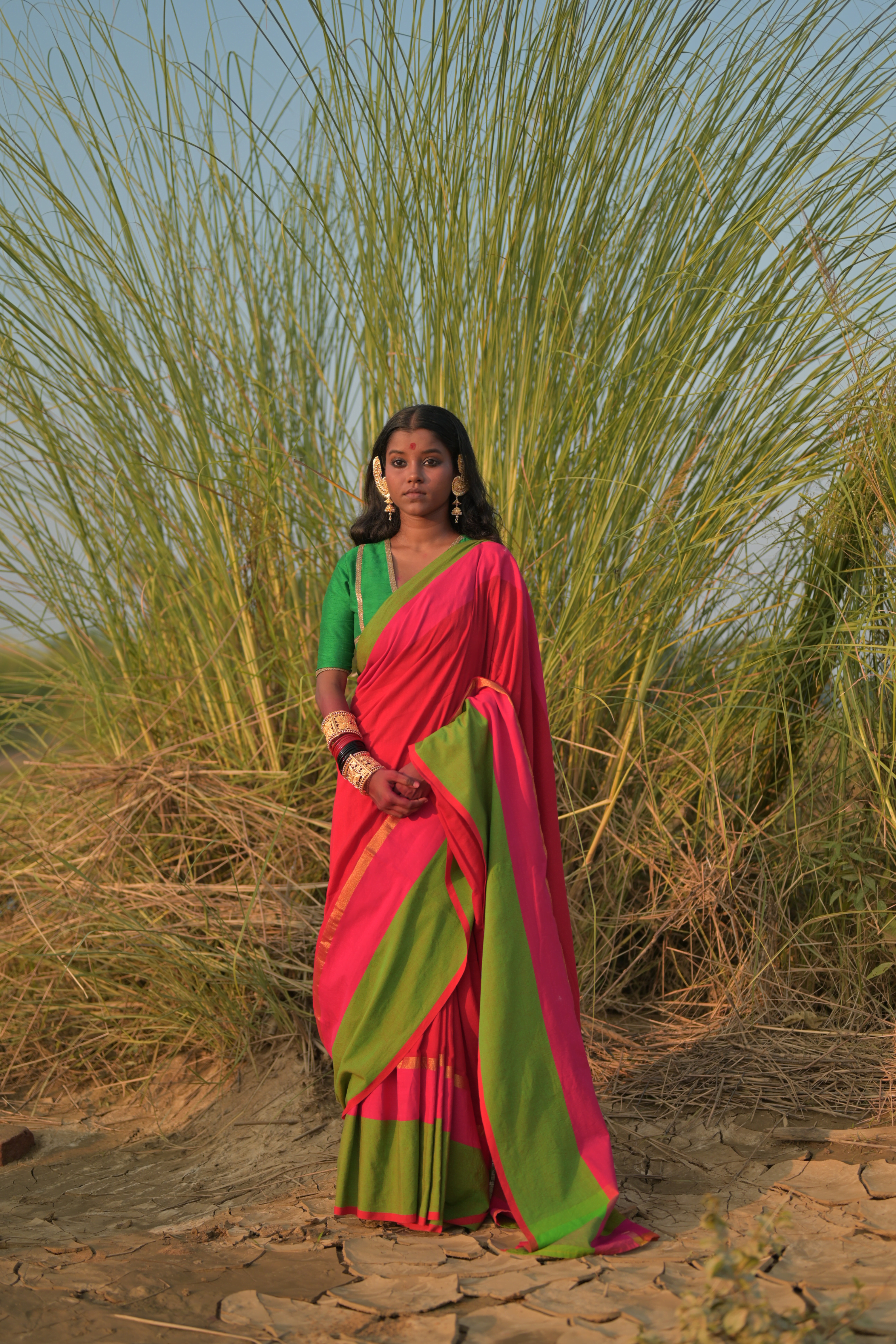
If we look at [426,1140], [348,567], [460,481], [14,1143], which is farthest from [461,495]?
[14,1143]

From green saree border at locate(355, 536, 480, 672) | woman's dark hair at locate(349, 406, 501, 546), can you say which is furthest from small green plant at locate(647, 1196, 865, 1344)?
woman's dark hair at locate(349, 406, 501, 546)

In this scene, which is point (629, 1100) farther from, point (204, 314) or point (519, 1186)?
point (204, 314)

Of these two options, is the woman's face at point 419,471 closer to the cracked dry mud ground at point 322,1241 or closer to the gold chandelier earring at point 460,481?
the gold chandelier earring at point 460,481

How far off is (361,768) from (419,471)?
0.59m

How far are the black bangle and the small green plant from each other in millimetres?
978

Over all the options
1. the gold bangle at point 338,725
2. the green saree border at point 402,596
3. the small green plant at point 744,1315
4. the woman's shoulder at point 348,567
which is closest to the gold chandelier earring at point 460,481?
the green saree border at point 402,596

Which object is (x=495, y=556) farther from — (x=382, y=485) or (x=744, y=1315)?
(x=744, y=1315)

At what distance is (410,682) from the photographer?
202cm

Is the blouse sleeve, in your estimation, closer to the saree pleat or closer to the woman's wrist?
the woman's wrist

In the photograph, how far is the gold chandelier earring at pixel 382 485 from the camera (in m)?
2.18

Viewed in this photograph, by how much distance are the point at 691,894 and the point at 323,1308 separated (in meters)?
1.48

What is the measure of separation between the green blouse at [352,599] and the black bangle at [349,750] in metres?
0.17

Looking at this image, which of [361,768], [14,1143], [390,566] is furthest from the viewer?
[14,1143]

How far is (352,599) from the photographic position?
213cm
